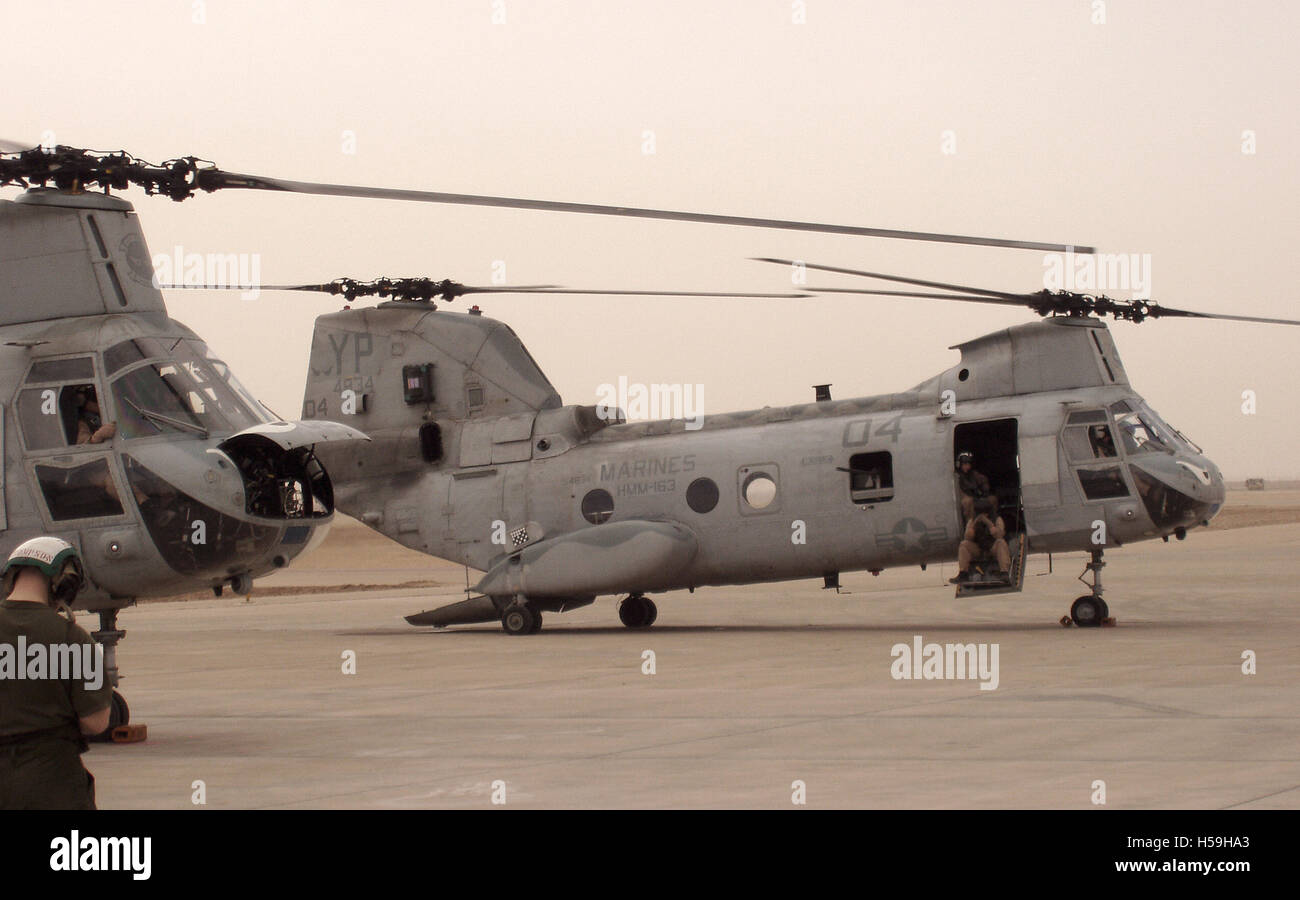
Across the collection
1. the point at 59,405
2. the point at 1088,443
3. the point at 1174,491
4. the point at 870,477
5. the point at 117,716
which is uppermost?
the point at 1088,443

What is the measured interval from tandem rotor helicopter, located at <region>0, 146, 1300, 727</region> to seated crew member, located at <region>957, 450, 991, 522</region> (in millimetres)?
158

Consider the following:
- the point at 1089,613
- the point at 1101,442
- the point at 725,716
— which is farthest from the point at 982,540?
the point at 725,716

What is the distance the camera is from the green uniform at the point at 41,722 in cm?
595

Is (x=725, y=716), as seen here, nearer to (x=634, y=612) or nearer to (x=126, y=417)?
(x=126, y=417)

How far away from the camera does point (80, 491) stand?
11.8 meters

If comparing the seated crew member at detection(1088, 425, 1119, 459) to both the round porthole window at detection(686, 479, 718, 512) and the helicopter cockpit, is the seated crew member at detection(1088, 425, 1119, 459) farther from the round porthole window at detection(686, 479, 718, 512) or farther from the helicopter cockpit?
the helicopter cockpit

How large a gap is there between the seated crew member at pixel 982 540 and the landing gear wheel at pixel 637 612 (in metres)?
5.30

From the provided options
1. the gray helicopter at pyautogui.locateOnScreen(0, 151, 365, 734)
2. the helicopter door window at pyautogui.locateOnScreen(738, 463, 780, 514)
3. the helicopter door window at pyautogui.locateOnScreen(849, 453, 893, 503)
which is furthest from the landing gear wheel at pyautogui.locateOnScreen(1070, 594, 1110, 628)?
the gray helicopter at pyautogui.locateOnScreen(0, 151, 365, 734)

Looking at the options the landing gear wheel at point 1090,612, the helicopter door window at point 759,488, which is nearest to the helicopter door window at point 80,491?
the helicopter door window at point 759,488

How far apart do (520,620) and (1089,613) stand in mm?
8122

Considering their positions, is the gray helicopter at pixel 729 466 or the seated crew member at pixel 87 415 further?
the gray helicopter at pixel 729 466

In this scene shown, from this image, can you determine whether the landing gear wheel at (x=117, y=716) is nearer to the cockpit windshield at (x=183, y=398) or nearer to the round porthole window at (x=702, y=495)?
the cockpit windshield at (x=183, y=398)

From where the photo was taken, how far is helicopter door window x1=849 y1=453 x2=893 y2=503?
21328 millimetres
